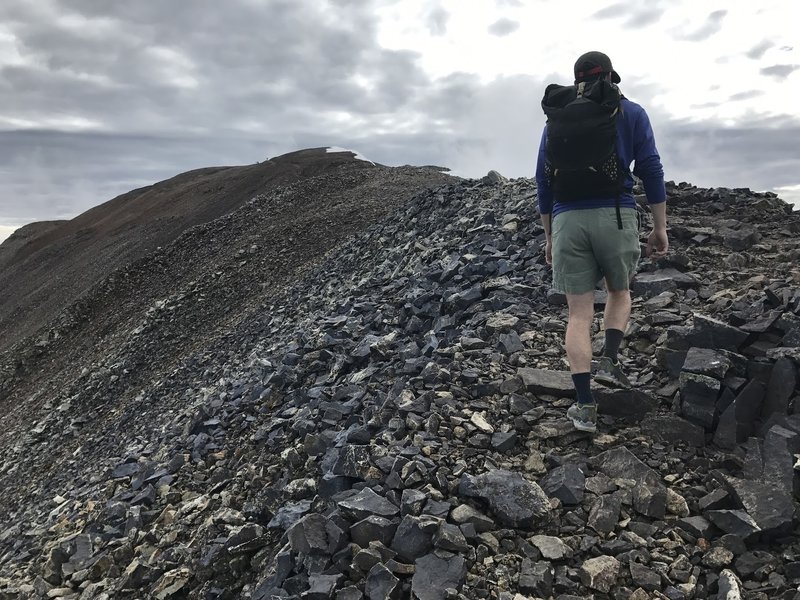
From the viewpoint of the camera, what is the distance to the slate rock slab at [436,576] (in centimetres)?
322

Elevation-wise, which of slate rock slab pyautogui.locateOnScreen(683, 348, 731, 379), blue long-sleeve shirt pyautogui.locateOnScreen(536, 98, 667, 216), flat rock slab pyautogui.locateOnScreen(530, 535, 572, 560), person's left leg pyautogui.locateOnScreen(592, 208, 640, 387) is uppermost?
blue long-sleeve shirt pyautogui.locateOnScreen(536, 98, 667, 216)

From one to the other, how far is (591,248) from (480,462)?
1.97 meters

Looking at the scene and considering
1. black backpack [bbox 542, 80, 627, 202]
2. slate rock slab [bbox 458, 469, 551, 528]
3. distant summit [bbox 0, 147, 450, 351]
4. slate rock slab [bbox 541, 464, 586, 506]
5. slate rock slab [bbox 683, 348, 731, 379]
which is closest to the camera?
slate rock slab [bbox 458, 469, 551, 528]

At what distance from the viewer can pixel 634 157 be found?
4539 millimetres

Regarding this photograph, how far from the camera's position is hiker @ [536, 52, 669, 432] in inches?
166

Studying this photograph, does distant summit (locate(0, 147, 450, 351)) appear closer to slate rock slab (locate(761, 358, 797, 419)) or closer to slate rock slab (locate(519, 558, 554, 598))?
slate rock slab (locate(761, 358, 797, 419))

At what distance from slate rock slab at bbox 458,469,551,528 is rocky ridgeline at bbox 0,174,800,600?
1cm

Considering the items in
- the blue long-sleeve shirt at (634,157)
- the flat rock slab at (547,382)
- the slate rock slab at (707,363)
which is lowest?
the flat rock slab at (547,382)

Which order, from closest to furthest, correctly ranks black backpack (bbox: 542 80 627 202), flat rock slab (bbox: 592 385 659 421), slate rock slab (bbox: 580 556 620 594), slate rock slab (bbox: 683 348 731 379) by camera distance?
1. slate rock slab (bbox: 580 556 620 594)
2. black backpack (bbox: 542 80 627 202)
3. slate rock slab (bbox: 683 348 731 379)
4. flat rock slab (bbox: 592 385 659 421)

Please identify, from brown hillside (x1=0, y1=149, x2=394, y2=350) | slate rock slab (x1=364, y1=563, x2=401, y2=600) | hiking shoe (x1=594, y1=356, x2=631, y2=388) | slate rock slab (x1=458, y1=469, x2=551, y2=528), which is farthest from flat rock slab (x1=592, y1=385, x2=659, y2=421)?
brown hillside (x1=0, y1=149, x2=394, y2=350)

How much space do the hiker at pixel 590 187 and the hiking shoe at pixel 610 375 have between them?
1.67 ft

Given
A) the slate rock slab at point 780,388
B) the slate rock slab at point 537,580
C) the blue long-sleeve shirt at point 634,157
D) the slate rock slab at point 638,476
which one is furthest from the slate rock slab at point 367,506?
the slate rock slab at point 780,388

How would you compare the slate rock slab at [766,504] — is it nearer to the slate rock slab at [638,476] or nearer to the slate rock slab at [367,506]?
the slate rock slab at [638,476]

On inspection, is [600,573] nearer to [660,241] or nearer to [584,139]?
[660,241]
